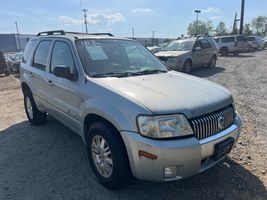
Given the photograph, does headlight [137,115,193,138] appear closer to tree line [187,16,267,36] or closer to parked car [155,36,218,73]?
parked car [155,36,218,73]

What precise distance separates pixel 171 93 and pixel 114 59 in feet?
4.22

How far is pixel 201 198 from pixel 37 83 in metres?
3.57

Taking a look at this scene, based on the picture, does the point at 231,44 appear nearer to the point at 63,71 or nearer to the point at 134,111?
the point at 63,71

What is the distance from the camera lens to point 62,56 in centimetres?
412

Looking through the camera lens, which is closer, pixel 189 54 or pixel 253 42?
pixel 189 54

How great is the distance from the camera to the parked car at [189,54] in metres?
11.4

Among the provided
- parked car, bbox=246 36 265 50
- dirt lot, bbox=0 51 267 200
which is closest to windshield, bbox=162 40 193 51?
dirt lot, bbox=0 51 267 200

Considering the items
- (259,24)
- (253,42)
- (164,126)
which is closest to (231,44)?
(253,42)

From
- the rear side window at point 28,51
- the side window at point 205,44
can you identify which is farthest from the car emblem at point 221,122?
the side window at point 205,44

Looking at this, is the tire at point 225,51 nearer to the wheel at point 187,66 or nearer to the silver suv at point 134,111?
the wheel at point 187,66

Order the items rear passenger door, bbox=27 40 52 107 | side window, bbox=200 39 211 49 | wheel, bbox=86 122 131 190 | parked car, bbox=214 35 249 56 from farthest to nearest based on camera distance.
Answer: parked car, bbox=214 35 249 56 < side window, bbox=200 39 211 49 < rear passenger door, bbox=27 40 52 107 < wheel, bbox=86 122 131 190

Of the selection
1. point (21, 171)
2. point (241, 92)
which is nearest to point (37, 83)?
point (21, 171)

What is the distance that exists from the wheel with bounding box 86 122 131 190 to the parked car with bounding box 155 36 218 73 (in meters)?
8.29

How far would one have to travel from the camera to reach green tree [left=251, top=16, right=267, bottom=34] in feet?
286
